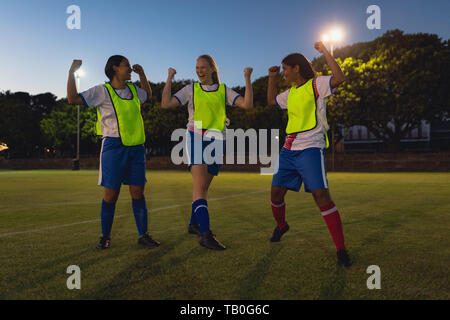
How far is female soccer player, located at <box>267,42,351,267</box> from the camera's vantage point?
3.67 m

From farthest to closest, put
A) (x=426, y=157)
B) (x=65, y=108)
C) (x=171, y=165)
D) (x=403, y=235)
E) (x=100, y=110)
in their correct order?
(x=65, y=108) → (x=171, y=165) → (x=426, y=157) → (x=403, y=235) → (x=100, y=110)

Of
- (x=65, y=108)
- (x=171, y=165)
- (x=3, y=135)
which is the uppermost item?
(x=65, y=108)

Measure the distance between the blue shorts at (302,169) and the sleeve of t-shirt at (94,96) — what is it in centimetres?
202

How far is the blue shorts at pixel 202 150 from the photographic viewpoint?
4.35 meters

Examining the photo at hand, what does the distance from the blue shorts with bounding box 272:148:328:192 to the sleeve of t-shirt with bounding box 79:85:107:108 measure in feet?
6.63

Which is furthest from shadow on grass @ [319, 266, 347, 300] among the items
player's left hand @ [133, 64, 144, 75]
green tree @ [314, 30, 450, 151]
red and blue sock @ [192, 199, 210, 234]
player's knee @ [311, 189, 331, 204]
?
green tree @ [314, 30, 450, 151]

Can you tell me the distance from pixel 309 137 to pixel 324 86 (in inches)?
20.0

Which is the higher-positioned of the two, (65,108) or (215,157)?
(65,108)

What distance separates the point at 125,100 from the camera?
4273mm

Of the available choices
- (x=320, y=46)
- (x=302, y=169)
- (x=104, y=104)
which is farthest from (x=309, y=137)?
(x=104, y=104)

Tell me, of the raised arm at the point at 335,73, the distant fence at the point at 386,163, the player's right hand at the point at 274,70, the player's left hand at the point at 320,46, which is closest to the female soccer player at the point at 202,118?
the player's right hand at the point at 274,70

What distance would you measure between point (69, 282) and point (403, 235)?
396 centimetres
